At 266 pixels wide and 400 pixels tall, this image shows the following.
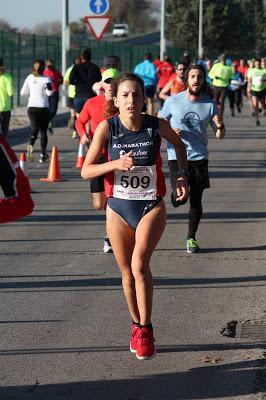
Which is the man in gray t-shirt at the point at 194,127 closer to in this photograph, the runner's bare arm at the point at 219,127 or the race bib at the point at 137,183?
the runner's bare arm at the point at 219,127

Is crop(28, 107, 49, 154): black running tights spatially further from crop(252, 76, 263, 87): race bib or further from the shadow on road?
the shadow on road

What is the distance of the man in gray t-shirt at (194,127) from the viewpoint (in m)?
11.5

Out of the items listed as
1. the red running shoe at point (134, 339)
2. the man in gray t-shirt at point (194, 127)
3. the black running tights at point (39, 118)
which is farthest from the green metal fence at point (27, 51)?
the red running shoe at point (134, 339)

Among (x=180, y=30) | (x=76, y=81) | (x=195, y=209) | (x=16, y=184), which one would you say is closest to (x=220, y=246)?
(x=195, y=209)

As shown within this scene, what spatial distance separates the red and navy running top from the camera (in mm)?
7320

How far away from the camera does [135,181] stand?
24.1ft

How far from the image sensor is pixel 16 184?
5.71 metres

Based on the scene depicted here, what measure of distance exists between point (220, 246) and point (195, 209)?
0.56 m

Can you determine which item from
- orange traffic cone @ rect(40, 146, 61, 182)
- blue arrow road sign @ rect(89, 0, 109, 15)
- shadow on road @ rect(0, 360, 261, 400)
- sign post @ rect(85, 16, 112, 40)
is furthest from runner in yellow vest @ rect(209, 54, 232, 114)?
shadow on road @ rect(0, 360, 261, 400)

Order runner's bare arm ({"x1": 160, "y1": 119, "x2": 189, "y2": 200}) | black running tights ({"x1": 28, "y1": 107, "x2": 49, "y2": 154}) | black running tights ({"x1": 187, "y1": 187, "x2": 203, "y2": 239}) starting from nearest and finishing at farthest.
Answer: runner's bare arm ({"x1": 160, "y1": 119, "x2": 189, "y2": 200}), black running tights ({"x1": 187, "y1": 187, "x2": 203, "y2": 239}), black running tights ({"x1": 28, "y1": 107, "x2": 49, "y2": 154})

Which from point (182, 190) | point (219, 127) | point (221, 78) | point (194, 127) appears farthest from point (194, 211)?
point (221, 78)

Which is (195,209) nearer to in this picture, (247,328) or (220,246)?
(220,246)

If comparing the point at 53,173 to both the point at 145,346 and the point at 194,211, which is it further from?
the point at 145,346

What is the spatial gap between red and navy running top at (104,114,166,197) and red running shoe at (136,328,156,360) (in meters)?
0.88
